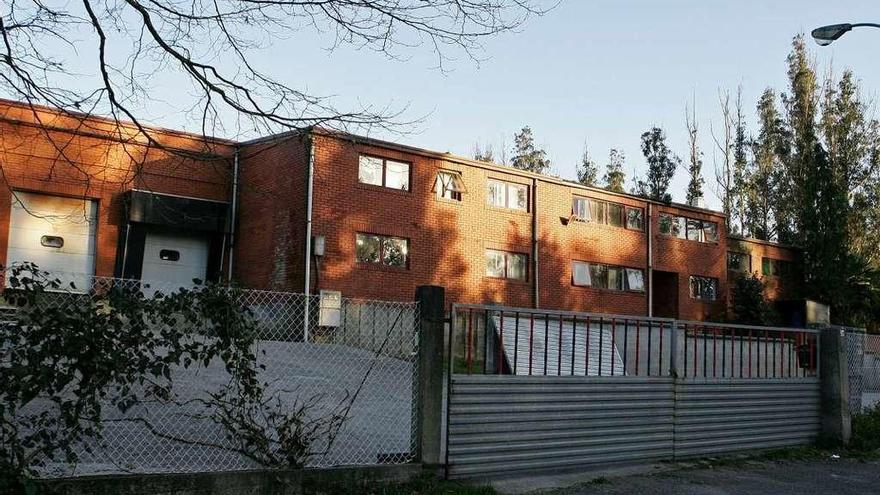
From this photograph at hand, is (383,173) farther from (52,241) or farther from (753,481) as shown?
(753,481)

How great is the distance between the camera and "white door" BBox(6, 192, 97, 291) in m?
20.2

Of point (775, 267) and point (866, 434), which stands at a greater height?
point (775, 267)

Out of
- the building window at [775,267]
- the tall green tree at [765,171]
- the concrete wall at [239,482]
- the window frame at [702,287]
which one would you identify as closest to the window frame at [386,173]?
the window frame at [702,287]

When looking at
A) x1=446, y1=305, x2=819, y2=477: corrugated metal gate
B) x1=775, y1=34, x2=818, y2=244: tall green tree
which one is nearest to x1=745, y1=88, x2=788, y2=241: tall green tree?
x1=775, y1=34, x2=818, y2=244: tall green tree

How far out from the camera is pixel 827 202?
35.8 metres

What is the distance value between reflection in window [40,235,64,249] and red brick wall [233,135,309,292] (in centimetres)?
459

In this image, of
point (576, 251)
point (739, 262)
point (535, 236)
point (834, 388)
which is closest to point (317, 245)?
point (535, 236)

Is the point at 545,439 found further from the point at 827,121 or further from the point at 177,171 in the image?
the point at 827,121

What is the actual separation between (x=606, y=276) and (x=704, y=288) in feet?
19.8

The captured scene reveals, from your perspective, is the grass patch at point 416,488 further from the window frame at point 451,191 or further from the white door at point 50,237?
the window frame at point 451,191

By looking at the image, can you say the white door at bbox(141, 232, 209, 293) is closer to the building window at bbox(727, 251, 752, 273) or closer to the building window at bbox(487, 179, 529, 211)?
the building window at bbox(487, 179, 529, 211)

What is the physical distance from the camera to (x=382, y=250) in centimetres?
2236

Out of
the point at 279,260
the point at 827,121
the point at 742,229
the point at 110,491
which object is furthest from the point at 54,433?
the point at 742,229

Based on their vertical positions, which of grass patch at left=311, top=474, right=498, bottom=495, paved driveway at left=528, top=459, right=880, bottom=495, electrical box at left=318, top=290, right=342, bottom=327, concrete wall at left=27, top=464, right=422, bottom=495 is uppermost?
electrical box at left=318, top=290, right=342, bottom=327
